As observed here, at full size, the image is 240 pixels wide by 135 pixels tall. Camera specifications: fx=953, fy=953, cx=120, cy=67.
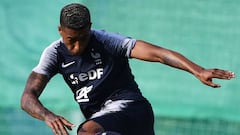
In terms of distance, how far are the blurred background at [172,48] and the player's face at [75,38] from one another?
2.74m

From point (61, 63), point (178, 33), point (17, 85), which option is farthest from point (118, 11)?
point (61, 63)

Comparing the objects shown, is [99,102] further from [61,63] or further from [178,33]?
[178,33]

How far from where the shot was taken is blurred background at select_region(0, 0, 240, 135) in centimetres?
935

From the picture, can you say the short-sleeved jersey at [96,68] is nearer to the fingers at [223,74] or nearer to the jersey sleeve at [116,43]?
the jersey sleeve at [116,43]

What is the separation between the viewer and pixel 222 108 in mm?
9336

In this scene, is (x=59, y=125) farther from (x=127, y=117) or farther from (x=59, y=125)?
(x=127, y=117)

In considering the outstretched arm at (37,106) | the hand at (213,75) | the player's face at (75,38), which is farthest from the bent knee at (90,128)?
the hand at (213,75)

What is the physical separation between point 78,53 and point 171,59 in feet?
2.26

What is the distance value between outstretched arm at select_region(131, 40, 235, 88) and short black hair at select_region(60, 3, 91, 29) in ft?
1.47

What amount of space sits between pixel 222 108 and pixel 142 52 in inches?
110

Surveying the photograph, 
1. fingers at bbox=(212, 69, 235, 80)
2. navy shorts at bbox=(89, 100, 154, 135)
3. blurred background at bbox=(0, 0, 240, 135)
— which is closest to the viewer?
fingers at bbox=(212, 69, 235, 80)

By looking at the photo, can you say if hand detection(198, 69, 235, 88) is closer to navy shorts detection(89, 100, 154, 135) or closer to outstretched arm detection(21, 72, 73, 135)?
navy shorts detection(89, 100, 154, 135)

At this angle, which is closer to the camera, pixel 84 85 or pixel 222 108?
pixel 84 85

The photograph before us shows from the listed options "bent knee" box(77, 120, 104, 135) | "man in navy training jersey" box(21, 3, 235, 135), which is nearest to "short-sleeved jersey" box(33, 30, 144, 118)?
"man in navy training jersey" box(21, 3, 235, 135)
